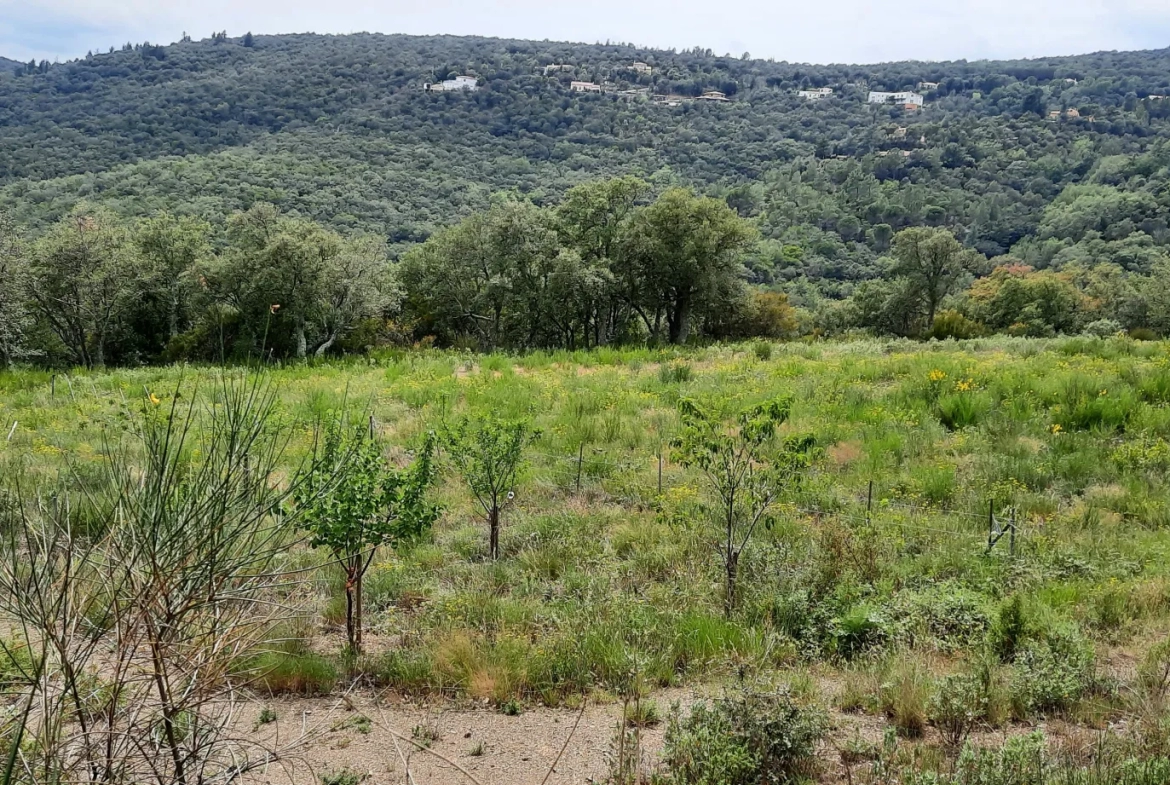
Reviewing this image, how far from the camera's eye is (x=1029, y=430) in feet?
32.0

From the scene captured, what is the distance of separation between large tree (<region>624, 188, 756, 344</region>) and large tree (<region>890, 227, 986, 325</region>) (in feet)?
55.0

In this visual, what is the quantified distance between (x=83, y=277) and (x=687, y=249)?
2369 cm

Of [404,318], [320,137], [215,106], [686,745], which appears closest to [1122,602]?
[686,745]

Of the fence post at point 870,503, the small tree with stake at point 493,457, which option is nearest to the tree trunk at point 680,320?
the fence post at point 870,503

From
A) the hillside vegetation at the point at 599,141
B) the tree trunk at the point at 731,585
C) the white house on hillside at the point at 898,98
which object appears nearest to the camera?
the tree trunk at the point at 731,585

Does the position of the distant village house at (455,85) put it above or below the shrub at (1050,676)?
above

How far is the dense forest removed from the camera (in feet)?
125

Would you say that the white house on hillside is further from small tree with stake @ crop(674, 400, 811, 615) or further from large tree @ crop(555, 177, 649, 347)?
small tree with stake @ crop(674, 400, 811, 615)

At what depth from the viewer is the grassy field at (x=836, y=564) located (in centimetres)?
466

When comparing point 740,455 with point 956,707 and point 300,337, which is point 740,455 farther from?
point 300,337

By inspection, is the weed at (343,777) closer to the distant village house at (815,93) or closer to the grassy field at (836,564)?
the grassy field at (836,564)

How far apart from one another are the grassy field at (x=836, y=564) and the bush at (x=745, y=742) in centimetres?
43

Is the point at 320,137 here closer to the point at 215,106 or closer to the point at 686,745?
the point at 215,106

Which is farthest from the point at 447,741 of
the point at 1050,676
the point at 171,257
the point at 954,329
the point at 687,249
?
the point at 171,257
